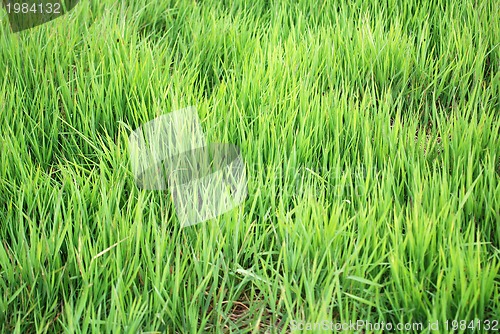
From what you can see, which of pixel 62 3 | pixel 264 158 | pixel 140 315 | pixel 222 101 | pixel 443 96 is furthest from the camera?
pixel 62 3

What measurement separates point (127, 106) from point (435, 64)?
100 centimetres

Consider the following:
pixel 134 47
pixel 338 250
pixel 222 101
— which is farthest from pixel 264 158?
pixel 134 47

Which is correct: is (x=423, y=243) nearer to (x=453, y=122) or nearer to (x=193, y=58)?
(x=453, y=122)

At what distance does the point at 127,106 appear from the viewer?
5.52ft

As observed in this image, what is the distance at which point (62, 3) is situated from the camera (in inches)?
84.2

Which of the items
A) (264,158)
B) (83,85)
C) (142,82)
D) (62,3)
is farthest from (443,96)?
(62,3)

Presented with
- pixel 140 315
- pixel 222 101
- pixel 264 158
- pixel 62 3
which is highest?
pixel 62 3

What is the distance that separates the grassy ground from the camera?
115 cm

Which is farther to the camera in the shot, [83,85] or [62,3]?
[62,3]

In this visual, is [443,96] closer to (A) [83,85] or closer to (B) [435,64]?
(B) [435,64]

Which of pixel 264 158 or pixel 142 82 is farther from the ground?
pixel 142 82

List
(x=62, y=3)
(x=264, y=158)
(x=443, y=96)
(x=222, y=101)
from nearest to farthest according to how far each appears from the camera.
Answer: (x=264, y=158) < (x=222, y=101) < (x=443, y=96) < (x=62, y=3)

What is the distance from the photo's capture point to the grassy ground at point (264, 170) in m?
1.15

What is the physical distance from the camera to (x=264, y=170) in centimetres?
147
